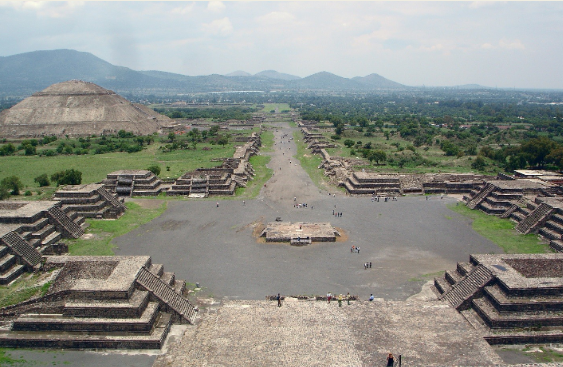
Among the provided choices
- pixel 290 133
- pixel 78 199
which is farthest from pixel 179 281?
pixel 290 133

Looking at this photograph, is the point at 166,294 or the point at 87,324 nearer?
the point at 87,324

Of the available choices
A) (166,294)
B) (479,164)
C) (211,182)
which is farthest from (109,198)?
(479,164)

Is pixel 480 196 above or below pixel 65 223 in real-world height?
above

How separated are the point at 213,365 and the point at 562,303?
17.9m

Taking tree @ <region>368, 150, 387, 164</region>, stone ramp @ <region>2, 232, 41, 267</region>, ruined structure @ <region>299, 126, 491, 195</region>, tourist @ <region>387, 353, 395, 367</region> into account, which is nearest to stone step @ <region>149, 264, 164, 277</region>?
stone ramp @ <region>2, 232, 41, 267</region>

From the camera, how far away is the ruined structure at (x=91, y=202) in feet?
123

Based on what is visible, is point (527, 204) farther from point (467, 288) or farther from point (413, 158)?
point (413, 158)

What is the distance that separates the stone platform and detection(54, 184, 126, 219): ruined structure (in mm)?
16213

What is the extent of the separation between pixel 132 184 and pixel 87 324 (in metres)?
29.1

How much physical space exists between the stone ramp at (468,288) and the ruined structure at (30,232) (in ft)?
87.5

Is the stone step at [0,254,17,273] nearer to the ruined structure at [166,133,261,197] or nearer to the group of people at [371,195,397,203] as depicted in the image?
the ruined structure at [166,133,261,197]

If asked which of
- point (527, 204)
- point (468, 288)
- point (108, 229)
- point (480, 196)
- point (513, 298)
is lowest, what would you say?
point (108, 229)

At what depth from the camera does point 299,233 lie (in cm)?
3297

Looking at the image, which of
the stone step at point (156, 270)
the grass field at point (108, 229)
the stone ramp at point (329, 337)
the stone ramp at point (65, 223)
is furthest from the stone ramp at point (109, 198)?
the stone ramp at point (329, 337)
